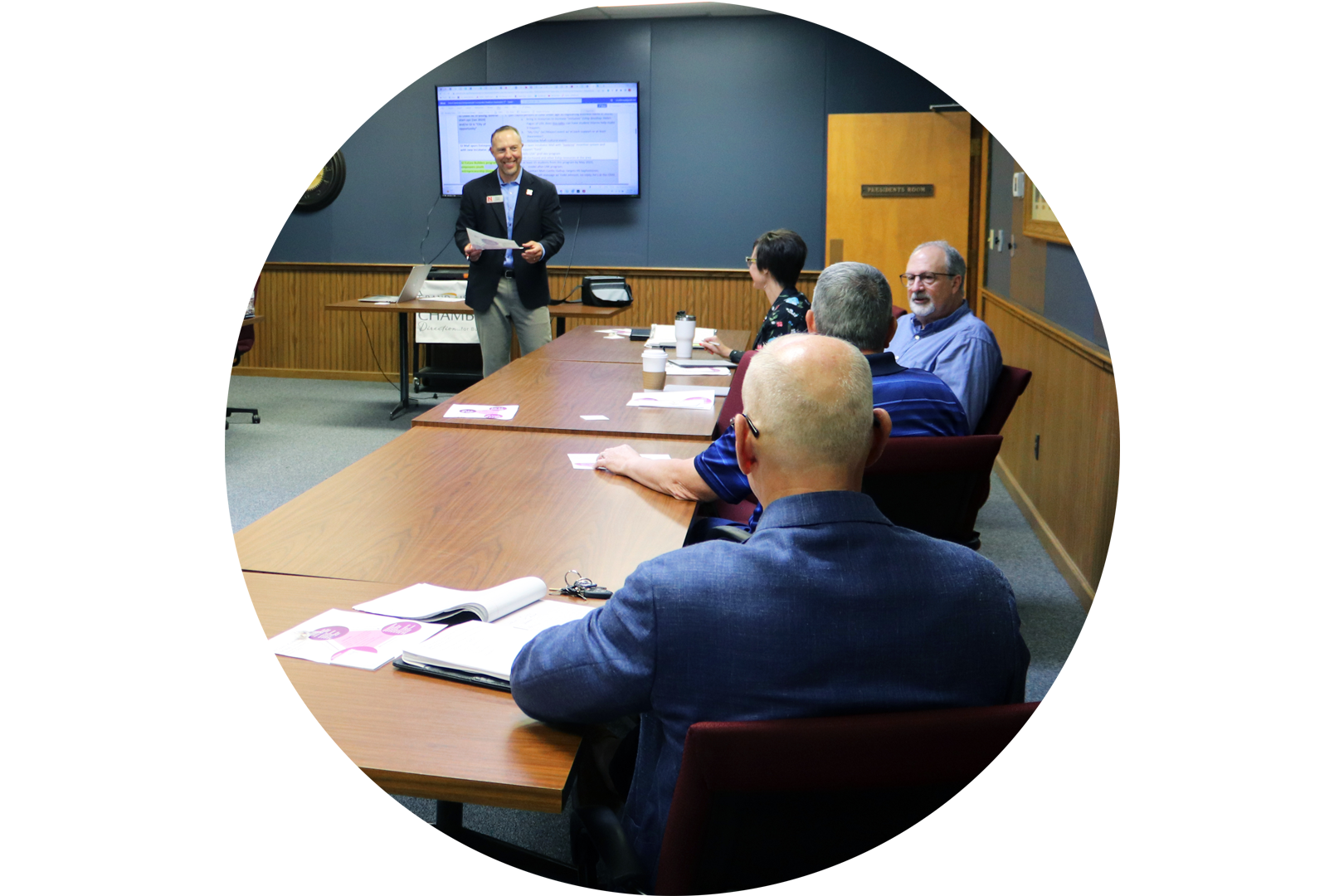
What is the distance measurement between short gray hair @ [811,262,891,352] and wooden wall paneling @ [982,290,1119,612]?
1045 mm

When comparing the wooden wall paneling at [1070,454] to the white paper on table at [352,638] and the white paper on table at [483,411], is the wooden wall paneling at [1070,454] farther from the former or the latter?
the white paper on table at [352,638]

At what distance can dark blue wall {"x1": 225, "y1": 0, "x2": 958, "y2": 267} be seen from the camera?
7156 millimetres

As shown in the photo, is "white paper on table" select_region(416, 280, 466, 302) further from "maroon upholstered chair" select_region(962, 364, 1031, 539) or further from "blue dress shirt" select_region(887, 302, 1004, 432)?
"maroon upholstered chair" select_region(962, 364, 1031, 539)

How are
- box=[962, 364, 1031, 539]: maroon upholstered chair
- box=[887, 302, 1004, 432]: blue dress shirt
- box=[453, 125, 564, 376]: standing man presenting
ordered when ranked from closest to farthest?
box=[962, 364, 1031, 539]: maroon upholstered chair → box=[887, 302, 1004, 432]: blue dress shirt → box=[453, 125, 564, 376]: standing man presenting

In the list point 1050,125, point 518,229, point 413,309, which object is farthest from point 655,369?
point 413,309

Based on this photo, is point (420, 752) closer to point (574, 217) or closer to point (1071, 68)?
point (1071, 68)

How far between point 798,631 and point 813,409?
29cm

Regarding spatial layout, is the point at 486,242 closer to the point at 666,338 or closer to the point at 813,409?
the point at 666,338

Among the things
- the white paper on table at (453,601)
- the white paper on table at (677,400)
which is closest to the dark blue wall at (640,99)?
the white paper on table at (677,400)

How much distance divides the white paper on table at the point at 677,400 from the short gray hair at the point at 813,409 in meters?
1.99

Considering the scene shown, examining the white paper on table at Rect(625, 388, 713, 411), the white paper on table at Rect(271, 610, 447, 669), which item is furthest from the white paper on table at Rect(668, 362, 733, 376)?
the white paper on table at Rect(271, 610, 447, 669)

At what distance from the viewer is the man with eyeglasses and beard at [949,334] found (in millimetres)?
3420

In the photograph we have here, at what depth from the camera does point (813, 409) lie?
4.01ft

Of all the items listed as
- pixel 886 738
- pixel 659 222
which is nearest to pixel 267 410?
pixel 659 222
